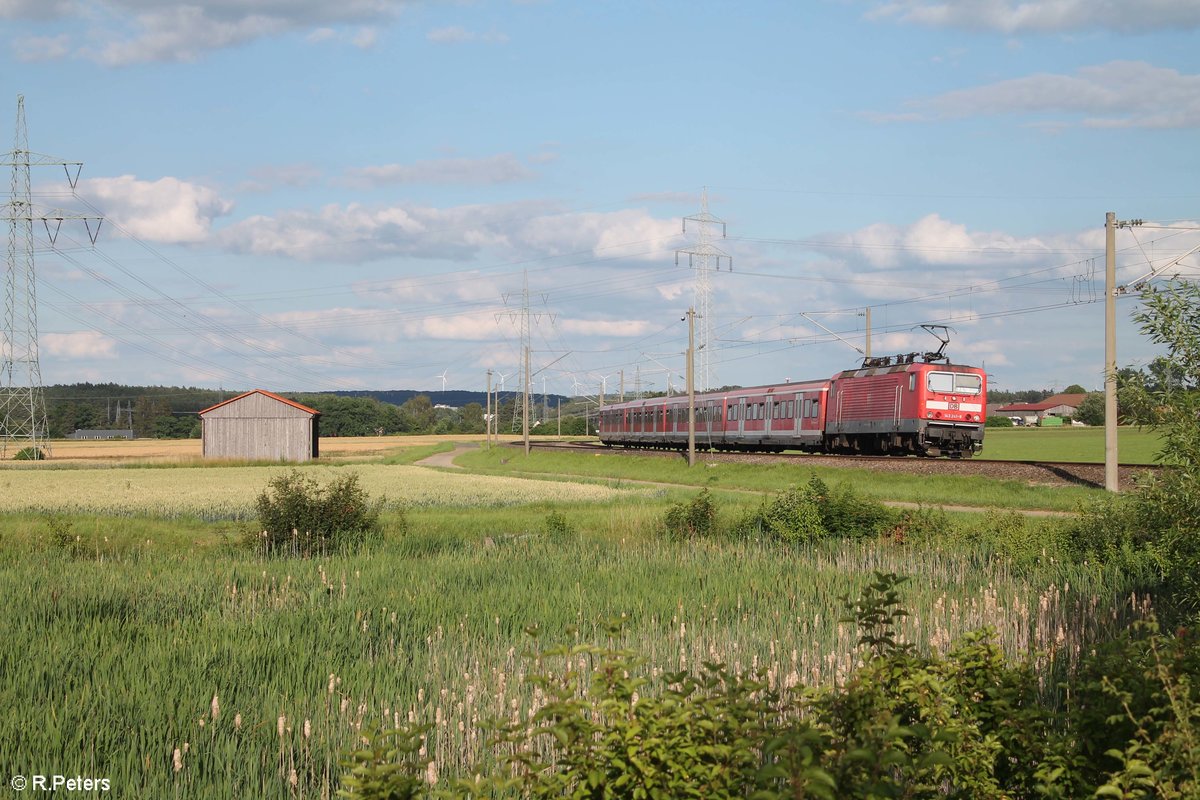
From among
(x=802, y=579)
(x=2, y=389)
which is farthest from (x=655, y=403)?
(x=802, y=579)

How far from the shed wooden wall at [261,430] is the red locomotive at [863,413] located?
97.1 ft

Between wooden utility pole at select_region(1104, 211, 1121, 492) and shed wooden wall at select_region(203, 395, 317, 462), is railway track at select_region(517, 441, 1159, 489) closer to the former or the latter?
wooden utility pole at select_region(1104, 211, 1121, 492)

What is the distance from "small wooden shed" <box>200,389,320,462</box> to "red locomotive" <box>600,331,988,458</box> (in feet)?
96.9

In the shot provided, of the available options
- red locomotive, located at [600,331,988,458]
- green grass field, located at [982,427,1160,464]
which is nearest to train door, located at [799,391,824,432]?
red locomotive, located at [600,331,988,458]

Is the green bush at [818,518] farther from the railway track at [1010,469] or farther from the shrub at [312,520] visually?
the railway track at [1010,469]

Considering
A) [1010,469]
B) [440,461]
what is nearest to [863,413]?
[1010,469]

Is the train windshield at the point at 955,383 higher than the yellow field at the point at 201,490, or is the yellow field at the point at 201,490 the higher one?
the train windshield at the point at 955,383

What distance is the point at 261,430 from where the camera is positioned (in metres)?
78.7

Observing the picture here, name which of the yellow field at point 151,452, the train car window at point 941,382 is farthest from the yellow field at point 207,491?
the yellow field at point 151,452

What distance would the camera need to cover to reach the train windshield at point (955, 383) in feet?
130

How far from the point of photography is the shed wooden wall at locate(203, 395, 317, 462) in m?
78.4

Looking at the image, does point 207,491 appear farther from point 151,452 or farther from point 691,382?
point 151,452

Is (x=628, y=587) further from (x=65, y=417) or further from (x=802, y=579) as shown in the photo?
(x=65, y=417)

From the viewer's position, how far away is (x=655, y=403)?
7075cm
